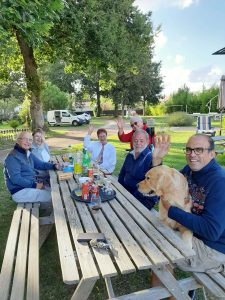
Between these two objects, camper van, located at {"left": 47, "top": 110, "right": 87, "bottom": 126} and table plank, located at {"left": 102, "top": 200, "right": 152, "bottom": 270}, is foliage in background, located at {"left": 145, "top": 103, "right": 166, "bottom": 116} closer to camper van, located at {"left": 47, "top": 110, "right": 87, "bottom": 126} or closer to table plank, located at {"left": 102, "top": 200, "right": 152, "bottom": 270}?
camper van, located at {"left": 47, "top": 110, "right": 87, "bottom": 126}

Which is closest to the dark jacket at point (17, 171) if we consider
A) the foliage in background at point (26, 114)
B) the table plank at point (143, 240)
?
the table plank at point (143, 240)

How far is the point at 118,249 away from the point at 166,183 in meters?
0.71

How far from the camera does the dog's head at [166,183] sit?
2.48 metres

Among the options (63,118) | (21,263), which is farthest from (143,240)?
(63,118)

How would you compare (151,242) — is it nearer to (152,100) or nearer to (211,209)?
(211,209)

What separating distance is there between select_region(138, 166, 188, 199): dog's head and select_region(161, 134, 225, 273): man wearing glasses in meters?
0.10

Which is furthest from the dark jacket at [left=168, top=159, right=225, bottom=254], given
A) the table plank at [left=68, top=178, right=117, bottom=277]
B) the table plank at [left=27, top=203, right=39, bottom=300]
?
the table plank at [left=27, top=203, right=39, bottom=300]

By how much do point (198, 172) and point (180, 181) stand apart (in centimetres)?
18

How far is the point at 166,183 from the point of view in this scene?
2514mm

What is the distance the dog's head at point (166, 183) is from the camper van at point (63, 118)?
1048 inches

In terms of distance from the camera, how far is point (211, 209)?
221cm

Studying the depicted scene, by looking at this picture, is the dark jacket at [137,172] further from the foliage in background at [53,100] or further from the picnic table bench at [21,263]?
the foliage in background at [53,100]

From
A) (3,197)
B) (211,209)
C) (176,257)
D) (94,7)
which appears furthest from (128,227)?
(94,7)

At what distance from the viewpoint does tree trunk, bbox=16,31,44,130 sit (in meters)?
13.8
